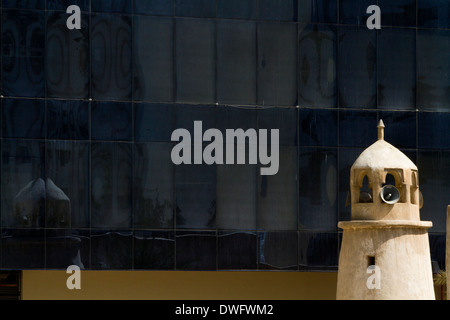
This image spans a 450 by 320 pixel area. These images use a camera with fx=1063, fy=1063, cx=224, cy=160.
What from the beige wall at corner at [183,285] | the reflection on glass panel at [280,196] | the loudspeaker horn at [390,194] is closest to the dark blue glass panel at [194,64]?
the reflection on glass panel at [280,196]

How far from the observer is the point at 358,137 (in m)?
40.2

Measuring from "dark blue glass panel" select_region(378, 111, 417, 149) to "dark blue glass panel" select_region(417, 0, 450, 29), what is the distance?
356 centimetres

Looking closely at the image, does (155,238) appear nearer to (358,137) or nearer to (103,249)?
(103,249)

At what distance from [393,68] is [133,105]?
10074mm

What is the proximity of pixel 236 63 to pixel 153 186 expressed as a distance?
18.1ft

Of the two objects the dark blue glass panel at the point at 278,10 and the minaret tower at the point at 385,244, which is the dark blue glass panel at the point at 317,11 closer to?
the dark blue glass panel at the point at 278,10

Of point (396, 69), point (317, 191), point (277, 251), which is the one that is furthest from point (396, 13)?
point (277, 251)

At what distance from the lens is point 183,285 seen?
137 ft

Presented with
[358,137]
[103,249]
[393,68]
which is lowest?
[103,249]

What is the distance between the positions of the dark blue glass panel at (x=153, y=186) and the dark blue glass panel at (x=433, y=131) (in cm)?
973

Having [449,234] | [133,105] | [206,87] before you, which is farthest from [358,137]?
[449,234]

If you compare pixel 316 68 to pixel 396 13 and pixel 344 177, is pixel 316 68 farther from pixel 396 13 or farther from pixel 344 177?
pixel 344 177

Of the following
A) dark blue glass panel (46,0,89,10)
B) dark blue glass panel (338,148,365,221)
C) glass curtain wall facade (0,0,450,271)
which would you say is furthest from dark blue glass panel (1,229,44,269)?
dark blue glass panel (338,148,365,221)

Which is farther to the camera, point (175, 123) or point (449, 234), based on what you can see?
point (175, 123)
